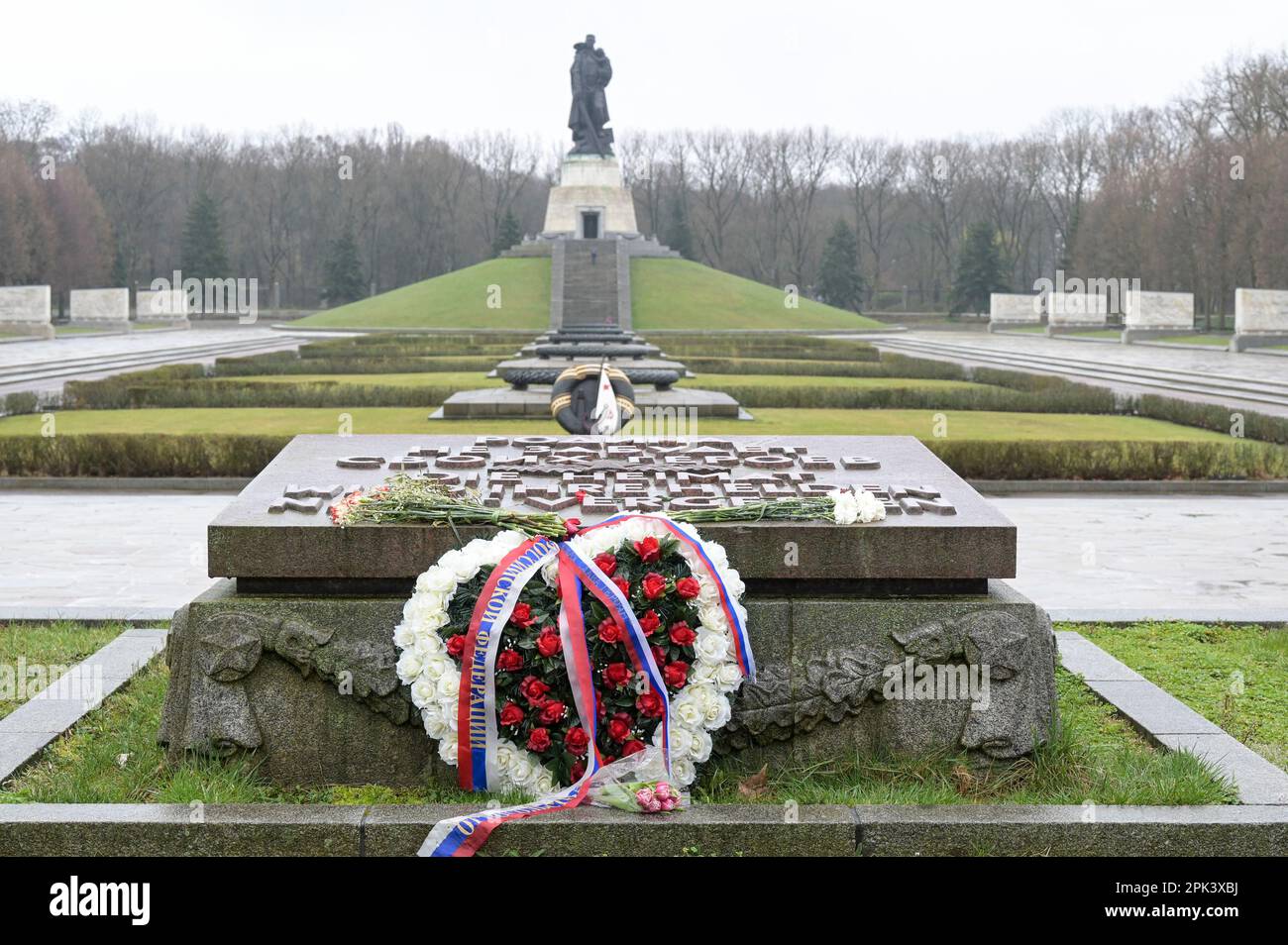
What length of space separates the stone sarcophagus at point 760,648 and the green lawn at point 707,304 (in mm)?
37060

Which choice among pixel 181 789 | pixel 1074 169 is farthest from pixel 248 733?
pixel 1074 169

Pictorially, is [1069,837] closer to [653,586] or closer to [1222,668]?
[653,586]

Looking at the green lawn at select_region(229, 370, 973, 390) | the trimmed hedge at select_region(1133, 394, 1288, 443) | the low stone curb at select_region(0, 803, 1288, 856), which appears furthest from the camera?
the green lawn at select_region(229, 370, 973, 390)

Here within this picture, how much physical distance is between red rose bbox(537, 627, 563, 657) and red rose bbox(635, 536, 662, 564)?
32cm

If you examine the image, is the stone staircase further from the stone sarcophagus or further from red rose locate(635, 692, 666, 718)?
red rose locate(635, 692, 666, 718)

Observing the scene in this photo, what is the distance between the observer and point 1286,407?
1977cm

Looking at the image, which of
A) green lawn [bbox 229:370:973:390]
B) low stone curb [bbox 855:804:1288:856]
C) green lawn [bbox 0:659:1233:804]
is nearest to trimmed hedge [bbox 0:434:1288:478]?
green lawn [bbox 0:659:1233:804]

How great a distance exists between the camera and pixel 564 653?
371 cm

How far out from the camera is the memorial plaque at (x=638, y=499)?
4.00m

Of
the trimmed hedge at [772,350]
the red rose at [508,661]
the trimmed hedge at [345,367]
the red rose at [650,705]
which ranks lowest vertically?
the red rose at [650,705]

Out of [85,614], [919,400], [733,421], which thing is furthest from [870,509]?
A: [919,400]

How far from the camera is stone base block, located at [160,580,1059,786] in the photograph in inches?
156

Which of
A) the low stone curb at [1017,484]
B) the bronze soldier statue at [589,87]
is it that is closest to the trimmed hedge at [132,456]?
the low stone curb at [1017,484]

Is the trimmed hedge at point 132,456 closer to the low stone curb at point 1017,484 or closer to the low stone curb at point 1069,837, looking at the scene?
the low stone curb at point 1017,484
